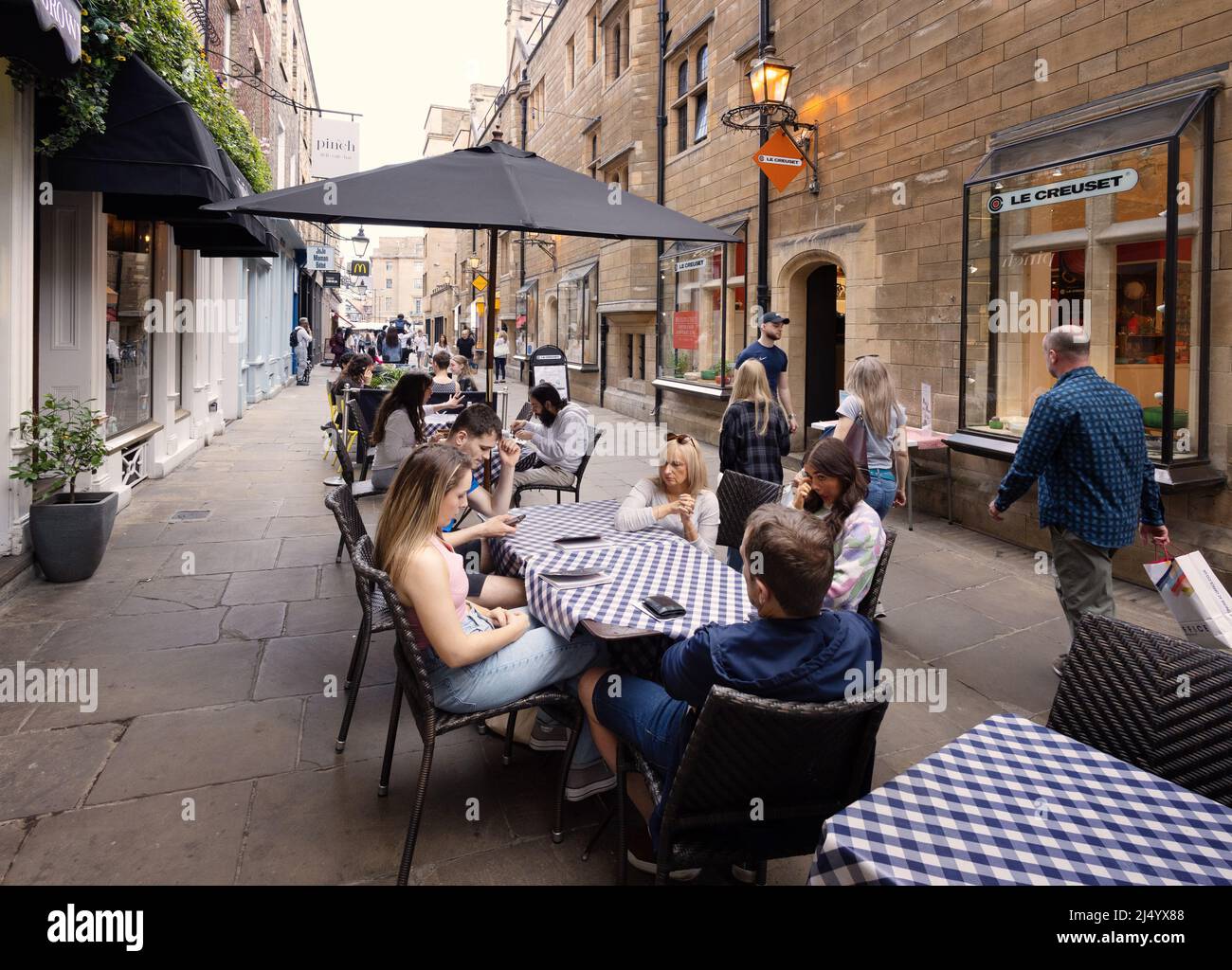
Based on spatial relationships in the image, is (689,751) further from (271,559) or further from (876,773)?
(271,559)

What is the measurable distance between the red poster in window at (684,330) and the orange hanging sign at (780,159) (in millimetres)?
3784

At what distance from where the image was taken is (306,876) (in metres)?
2.65

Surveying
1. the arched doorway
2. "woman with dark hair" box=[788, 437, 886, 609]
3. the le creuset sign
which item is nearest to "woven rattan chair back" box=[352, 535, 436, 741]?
"woman with dark hair" box=[788, 437, 886, 609]

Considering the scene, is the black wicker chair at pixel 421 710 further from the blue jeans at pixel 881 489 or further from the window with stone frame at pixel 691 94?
the window with stone frame at pixel 691 94

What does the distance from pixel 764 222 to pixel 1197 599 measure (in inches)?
346

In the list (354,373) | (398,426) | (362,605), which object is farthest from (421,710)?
(354,373)

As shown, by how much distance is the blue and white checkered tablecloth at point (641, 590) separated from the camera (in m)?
2.82

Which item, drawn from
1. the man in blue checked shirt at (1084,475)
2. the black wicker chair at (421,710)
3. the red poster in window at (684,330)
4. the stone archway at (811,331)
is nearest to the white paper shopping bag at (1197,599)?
the man in blue checked shirt at (1084,475)

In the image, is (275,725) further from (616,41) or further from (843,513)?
(616,41)

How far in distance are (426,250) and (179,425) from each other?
2290 inches

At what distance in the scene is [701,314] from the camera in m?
13.0

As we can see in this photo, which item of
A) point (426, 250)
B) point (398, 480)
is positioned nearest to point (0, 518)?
point (398, 480)
